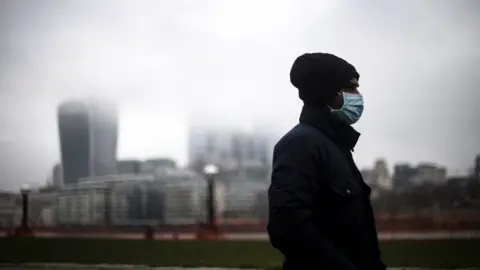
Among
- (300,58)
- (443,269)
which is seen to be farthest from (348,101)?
(443,269)

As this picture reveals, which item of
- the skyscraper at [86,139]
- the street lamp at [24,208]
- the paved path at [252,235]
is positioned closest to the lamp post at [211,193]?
the paved path at [252,235]

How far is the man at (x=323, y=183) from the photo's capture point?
104 cm

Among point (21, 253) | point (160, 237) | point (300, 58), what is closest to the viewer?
point (300, 58)

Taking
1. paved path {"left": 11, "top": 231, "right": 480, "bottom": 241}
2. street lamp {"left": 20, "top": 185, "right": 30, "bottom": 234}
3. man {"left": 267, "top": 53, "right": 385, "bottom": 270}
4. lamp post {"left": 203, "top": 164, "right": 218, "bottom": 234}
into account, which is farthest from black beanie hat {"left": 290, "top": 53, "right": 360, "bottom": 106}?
lamp post {"left": 203, "top": 164, "right": 218, "bottom": 234}

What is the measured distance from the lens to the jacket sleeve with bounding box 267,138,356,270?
3.38 ft

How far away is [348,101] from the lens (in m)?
1.18

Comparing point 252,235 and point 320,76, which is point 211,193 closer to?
point 252,235

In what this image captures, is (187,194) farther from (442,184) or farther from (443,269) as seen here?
(443,269)

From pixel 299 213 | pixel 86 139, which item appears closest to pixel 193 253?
pixel 86 139

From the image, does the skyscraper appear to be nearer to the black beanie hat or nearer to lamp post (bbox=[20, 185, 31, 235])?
lamp post (bbox=[20, 185, 31, 235])

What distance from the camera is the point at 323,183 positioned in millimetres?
1082

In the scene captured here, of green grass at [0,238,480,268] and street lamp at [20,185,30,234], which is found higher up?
street lamp at [20,185,30,234]

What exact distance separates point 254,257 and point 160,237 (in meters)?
2.82

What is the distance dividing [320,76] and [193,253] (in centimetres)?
565
